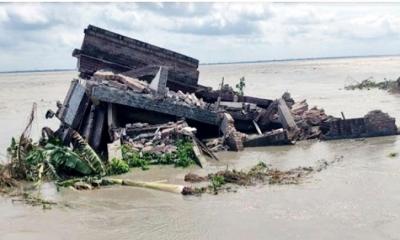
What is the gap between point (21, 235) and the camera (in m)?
7.65

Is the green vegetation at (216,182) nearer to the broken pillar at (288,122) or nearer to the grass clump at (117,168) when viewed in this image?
the grass clump at (117,168)

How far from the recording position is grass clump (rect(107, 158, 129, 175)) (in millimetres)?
11484

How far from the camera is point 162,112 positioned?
47.0ft

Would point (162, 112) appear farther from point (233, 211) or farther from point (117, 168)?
point (233, 211)

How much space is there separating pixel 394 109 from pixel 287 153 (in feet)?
36.8

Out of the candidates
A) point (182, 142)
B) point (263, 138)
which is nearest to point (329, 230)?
point (182, 142)

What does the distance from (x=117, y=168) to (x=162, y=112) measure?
3.22 metres

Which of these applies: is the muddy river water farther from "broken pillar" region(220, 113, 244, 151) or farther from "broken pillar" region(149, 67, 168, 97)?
"broken pillar" region(149, 67, 168, 97)

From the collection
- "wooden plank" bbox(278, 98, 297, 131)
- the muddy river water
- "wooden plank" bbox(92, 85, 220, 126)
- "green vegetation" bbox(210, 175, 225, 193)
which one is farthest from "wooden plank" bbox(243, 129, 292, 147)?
"green vegetation" bbox(210, 175, 225, 193)

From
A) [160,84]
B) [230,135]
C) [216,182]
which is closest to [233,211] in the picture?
[216,182]

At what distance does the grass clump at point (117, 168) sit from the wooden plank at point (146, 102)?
108 inches

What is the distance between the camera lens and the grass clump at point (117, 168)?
11.5 metres

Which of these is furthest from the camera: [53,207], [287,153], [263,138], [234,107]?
[234,107]

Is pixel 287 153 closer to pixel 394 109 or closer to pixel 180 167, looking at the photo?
pixel 180 167
